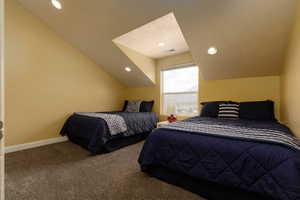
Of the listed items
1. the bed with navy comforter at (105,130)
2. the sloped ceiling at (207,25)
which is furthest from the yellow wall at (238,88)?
the bed with navy comforter at (105,130)

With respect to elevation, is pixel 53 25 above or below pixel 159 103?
above

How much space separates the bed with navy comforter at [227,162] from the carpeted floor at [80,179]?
0.21 metres

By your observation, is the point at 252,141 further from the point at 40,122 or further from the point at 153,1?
the point at 40,122

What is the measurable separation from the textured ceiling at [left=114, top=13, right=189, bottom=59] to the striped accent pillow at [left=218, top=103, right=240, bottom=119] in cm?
156

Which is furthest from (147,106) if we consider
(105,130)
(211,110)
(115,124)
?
(211,110)

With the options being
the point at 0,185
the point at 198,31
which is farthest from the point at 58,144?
the point at 198,31

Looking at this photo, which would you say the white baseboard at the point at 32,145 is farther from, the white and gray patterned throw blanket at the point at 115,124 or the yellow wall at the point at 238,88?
the yellow wall at the point at 238,88

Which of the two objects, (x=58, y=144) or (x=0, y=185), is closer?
(x=0, y=185)

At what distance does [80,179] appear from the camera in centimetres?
165

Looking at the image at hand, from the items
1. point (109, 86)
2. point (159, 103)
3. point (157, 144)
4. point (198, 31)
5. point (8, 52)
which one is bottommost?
point (157, 144)

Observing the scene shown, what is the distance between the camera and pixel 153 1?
183 centimetres

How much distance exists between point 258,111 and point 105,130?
2607mm

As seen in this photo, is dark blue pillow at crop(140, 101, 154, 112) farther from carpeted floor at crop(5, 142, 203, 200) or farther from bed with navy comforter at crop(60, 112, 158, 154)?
carpeted floor at crop(5, 142, 203, 200)

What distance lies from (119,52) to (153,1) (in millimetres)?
1524
